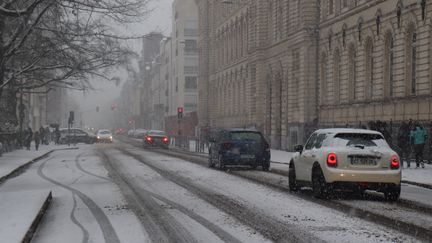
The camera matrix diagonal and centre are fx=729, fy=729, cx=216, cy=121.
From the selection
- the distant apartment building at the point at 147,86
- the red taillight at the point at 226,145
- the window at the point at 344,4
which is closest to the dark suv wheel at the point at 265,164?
the red taillight at the point at 226,145

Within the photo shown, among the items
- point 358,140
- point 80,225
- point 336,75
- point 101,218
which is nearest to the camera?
point 80,225

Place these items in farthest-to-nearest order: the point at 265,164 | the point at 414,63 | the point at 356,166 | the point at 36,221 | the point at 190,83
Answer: the point at 190,83, the point at 414,63, the point at 265,164, the point at 356,166, the point at 36,221

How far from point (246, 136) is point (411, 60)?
10205 mm

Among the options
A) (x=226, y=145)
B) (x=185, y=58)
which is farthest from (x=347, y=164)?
(x=185, y=58)

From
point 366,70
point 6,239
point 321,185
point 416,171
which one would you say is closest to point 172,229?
point 6,239

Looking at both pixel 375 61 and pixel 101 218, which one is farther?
pixel 375 61

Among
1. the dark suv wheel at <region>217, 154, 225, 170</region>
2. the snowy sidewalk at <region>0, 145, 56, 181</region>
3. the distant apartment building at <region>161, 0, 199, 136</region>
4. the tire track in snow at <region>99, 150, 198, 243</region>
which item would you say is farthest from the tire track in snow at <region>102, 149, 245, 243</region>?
the distant apartment building at <region>161, 0, 199, 136</region>

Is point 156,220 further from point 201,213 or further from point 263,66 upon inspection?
point 263,66

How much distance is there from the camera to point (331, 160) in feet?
49.4

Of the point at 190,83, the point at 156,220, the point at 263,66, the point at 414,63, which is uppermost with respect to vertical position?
the point at 190,83

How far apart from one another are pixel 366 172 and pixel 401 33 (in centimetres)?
1905

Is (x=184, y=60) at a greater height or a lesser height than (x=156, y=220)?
greater

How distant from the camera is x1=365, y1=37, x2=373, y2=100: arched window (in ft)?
122

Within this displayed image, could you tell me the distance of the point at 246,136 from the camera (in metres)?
26.3
